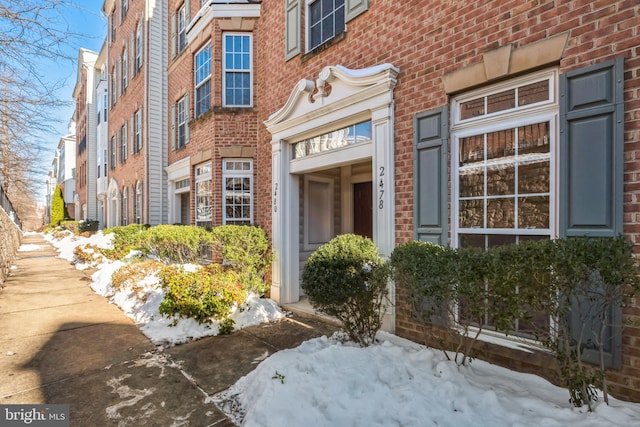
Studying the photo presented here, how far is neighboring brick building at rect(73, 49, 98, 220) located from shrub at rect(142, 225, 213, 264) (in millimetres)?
19678

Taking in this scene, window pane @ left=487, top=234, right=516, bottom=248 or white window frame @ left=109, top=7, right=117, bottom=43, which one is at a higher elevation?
white window frame @ left=109, top=7, right=117, bottom=43

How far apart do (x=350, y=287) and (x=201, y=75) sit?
7.86 meters

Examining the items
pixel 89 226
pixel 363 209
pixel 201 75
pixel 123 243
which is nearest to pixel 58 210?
pixel 89 226

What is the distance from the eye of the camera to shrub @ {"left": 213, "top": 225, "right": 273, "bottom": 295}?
631 centimetres

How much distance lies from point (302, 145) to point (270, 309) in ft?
10.1

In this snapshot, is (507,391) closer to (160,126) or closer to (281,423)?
(281,423)

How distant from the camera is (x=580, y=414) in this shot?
96.5 inches

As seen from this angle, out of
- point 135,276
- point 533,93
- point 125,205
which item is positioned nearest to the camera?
point 533,93

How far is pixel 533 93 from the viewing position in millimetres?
3334

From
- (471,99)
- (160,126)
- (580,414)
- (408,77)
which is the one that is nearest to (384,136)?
(408,77)

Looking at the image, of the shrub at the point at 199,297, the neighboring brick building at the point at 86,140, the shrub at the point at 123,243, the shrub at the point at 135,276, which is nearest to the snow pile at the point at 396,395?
the shrub at the point at 199,297

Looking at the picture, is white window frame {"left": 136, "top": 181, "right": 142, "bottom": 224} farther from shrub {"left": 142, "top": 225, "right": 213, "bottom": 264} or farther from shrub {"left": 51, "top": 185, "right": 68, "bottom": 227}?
shrub {"left": 51, "top": 185, "right": 68, "bottom": 227}

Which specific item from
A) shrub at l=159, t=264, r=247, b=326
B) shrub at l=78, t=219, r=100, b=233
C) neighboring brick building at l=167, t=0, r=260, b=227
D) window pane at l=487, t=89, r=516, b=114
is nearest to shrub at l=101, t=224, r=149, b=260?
neighboring brick building at l=167, t=0, r=260, b=227

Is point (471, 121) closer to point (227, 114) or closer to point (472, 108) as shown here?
point (472, 108)
